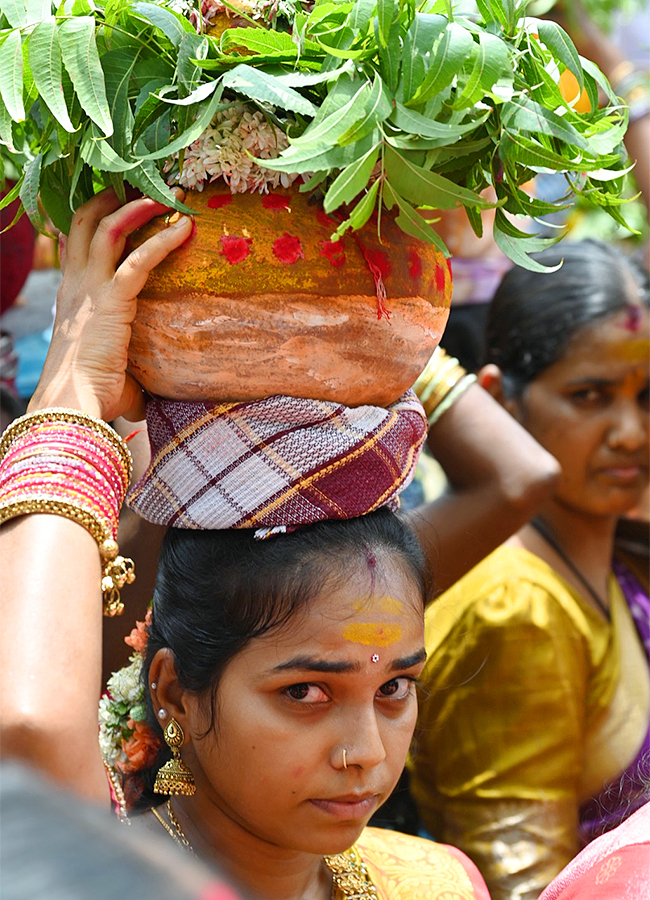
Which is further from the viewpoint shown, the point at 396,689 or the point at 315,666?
the point at 396,689

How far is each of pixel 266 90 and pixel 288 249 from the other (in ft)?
0.80

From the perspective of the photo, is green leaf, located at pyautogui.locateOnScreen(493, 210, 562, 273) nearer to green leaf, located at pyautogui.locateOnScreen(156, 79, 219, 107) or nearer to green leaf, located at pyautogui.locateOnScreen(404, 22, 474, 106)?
green leaf, located at pyautogui.locateOnScreen(404, 22, 474, 106)

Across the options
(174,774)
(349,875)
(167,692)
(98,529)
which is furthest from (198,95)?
(349,875)

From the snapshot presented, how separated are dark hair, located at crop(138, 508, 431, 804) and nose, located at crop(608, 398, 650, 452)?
1573 millimetres

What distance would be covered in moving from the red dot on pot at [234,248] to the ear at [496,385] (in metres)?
1.93

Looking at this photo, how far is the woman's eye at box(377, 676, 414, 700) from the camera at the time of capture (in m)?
1.92

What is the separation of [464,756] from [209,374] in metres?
1.61

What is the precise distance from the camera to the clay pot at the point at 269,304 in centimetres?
171

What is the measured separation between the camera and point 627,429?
3361mm

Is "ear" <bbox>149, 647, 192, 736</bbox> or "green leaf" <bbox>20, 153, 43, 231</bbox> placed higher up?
"green leaf" <bbox>20, 153, 43, 231</bbox>

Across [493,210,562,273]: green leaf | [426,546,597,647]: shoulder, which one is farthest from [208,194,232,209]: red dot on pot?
[426,546,597,647]: shoulder

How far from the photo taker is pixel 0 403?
3047mm

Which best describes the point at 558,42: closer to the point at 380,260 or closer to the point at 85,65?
the point at 380,260

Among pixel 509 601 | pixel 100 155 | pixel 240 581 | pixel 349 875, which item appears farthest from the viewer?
pixel 509 601
